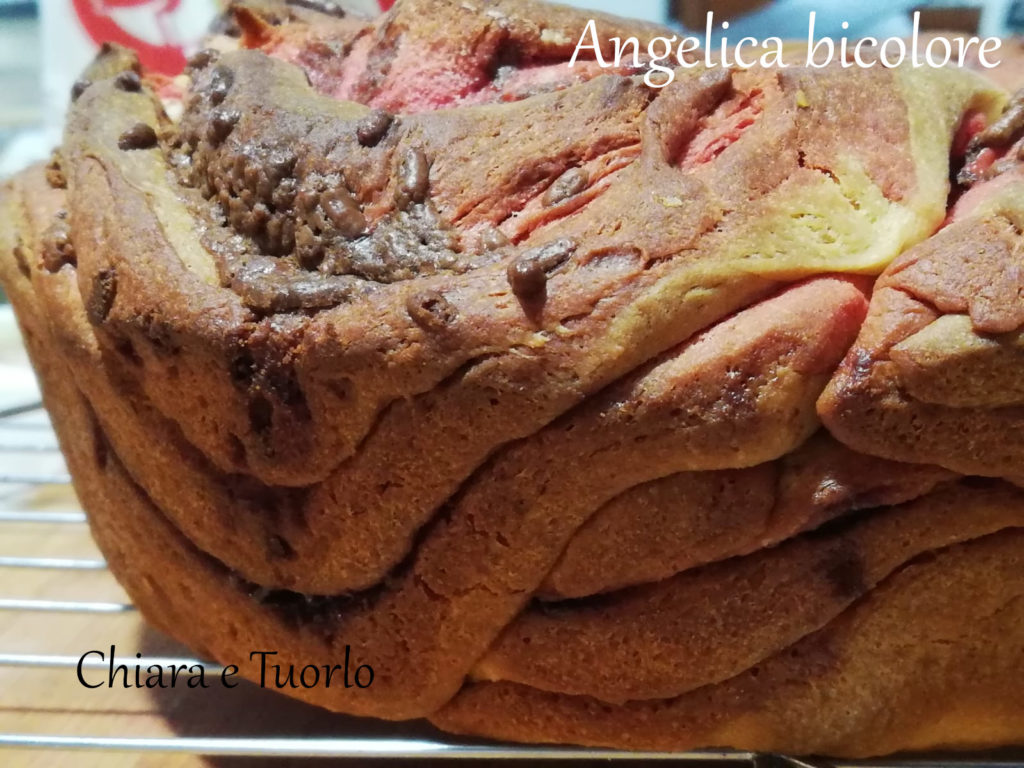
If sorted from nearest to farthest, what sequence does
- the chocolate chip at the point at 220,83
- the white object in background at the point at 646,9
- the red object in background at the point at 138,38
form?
the chocolate chip at the point at 220,83, the white object in background at the point at 646,9, the red object in background at the point at 138,38

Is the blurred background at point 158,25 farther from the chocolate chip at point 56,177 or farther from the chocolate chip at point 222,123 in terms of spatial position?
the chocolate chip at point 222,123

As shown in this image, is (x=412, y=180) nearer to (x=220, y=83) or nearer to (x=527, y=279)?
(x=527, y=279)

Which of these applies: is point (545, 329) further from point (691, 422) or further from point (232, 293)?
point (232, 293)

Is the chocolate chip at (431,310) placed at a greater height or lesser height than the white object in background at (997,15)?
lesser

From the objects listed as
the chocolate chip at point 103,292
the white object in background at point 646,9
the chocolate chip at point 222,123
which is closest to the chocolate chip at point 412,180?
the chocolate chip at point 222,123

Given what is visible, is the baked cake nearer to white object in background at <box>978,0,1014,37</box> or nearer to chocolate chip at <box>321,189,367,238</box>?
chocolate chip at <box>321,189,367,238</box>
